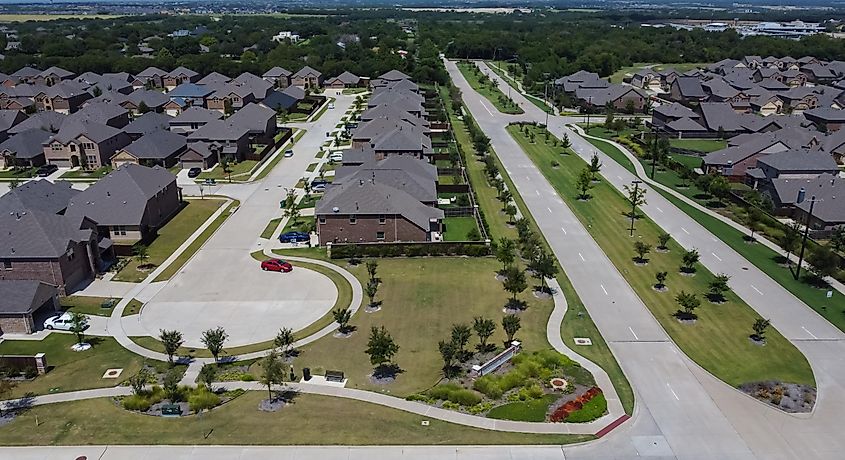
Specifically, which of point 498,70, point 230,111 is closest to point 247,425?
Result: point 230,111

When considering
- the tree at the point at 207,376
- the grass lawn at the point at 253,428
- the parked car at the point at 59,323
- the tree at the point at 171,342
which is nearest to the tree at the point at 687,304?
the grass lawn at the point at 253,428

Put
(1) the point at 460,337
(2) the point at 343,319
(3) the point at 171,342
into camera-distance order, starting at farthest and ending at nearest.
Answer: (2) the point at 343,319 → (3) the point at 171,342 → (1) the point at 460,337

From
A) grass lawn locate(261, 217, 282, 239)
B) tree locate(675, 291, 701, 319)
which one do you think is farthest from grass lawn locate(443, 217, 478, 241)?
tree locate(675, 291, 701, 319)

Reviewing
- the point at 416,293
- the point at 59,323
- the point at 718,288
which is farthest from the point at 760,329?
the point at 59,323

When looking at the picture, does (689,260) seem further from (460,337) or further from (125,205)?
(125,205)

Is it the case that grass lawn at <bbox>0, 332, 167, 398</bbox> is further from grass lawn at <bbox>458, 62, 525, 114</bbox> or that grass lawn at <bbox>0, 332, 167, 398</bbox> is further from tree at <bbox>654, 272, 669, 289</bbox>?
grass lawn at <bbox>458, 62, 525, 114</bbox>
